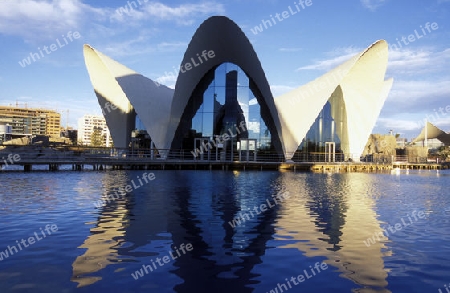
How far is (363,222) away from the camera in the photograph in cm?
918

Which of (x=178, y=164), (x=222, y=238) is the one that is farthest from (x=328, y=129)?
(x=222, y=238)

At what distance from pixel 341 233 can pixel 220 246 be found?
108 inches

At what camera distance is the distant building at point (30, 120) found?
150 m

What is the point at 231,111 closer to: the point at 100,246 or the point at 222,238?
the point at 222,238

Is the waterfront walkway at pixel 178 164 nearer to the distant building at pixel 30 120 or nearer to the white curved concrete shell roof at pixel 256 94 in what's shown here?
the white curved concrete shell roof at pixel 256 94

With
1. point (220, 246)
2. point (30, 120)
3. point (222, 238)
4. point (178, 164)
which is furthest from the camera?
point (30, 120)

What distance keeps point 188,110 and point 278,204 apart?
2574 cm

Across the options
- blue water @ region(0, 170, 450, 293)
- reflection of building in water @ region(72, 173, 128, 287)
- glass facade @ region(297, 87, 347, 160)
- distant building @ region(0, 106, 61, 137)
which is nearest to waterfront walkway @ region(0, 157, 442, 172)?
glass facade @ region(297, 87, 347, 160)

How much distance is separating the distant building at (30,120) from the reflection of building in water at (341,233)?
138 meters

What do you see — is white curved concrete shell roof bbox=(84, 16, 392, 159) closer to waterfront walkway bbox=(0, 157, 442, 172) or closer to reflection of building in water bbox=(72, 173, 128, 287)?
waterfront walkway bbox=(0, 157, 442, 172)

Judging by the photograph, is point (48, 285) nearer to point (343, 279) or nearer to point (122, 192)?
point (343, 279)

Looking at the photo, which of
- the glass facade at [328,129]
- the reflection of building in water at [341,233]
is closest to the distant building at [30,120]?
the glass facade at [328,129]

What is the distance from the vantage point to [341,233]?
7.97 m

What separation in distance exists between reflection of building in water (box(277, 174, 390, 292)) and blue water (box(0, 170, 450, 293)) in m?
0.02
